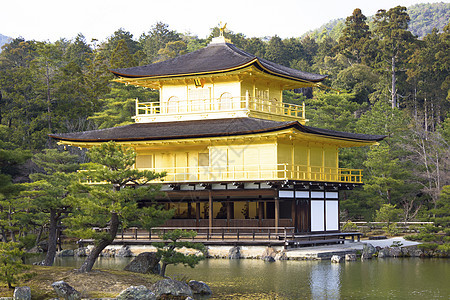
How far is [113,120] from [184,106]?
18506mm

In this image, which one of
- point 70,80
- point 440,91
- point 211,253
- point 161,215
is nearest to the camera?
point 161,215

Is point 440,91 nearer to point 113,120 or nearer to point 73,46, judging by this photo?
point 113,120

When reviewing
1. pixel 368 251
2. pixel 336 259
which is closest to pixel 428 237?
pixel 368 251

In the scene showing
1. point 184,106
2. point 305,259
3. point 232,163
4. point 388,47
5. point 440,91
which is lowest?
point 305,259

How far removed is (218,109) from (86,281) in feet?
62.1

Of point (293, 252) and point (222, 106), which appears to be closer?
point (293, 252)

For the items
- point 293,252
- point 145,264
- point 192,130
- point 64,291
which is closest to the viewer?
point 64,291

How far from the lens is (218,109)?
127 feet

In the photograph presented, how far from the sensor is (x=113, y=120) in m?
56.7

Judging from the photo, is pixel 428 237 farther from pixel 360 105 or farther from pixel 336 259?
pixel 360 105

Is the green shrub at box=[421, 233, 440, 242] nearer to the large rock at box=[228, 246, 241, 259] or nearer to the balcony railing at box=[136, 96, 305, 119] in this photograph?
the large rock at box=[228, 246, 241, 259]

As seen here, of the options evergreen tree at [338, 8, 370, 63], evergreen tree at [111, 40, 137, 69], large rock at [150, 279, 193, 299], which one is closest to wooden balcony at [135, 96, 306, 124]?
large rock at [150, 279, 193, 299]

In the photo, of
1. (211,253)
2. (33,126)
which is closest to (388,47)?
(33,126)

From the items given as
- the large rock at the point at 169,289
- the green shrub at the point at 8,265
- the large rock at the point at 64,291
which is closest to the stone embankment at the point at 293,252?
the large rock at the point at 169,289
